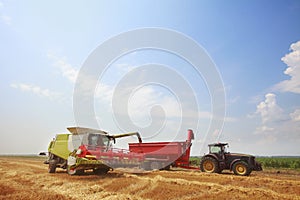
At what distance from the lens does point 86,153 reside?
11336 millimetres

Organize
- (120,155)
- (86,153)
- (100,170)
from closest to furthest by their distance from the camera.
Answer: (86,153)
(120,155)
(100,170)

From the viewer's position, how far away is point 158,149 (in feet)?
56.4

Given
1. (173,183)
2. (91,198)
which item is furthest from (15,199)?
(173,183)

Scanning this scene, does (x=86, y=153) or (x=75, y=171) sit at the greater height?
(x=86, y=153)

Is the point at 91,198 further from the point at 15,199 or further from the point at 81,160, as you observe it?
the point at 81,160

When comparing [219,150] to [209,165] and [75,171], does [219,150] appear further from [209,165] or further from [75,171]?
[75,171]

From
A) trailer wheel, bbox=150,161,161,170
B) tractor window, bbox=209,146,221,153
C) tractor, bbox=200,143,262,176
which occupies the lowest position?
trailer wheel, bbox=150,161,161,170

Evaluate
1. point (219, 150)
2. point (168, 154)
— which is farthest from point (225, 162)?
point (168, 154)

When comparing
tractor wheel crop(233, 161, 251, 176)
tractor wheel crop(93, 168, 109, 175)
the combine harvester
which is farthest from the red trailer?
tractor wheel crop(93, 168, 109, 175)

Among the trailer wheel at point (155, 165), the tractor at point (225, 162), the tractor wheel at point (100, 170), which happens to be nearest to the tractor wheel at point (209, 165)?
the tractor at point (225, 162)

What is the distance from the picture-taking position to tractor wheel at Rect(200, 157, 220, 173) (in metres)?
14.8

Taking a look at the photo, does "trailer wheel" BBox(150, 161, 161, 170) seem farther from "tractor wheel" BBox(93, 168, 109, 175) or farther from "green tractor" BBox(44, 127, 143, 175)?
"tractor wheel" BBox(93, 168, 109, 175)

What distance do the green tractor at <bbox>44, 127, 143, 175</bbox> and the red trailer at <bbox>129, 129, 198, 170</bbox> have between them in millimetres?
2091

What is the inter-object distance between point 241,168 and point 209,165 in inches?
80.6
